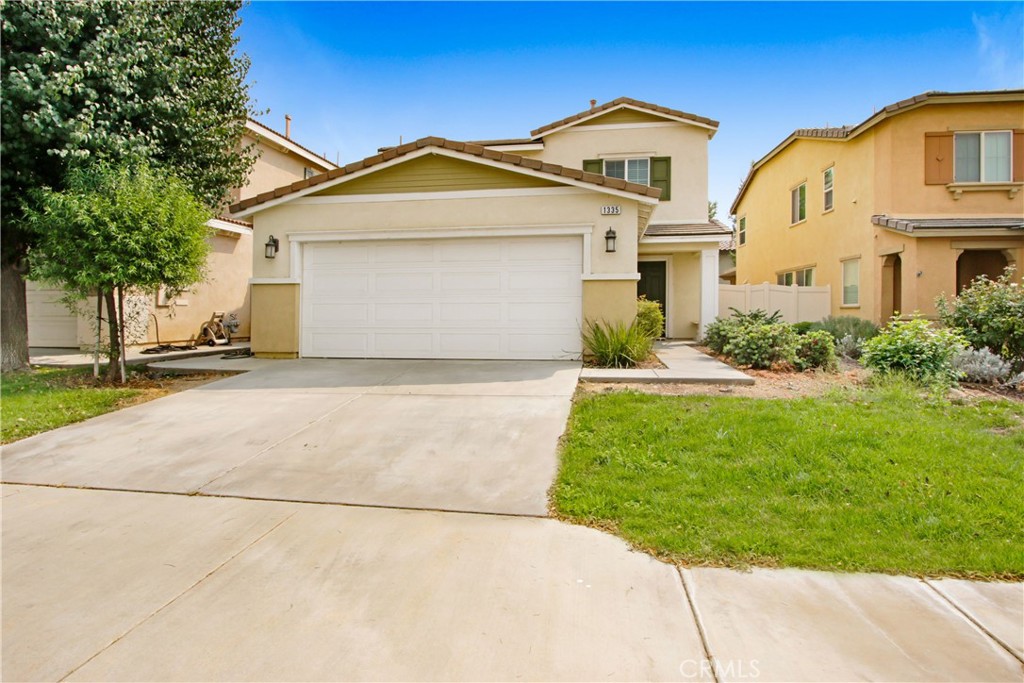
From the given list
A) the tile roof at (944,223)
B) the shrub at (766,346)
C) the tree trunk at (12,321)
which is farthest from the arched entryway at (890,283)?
the tree trunk at (12,321)

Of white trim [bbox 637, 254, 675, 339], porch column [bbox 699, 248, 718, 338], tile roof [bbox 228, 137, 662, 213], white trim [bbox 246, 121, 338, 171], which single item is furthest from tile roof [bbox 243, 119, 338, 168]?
porch column [bbox 699, 248, 718, 338]

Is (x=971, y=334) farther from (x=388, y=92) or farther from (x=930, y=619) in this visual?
(x=388, y=92)

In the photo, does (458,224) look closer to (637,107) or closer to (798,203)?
(637,107)

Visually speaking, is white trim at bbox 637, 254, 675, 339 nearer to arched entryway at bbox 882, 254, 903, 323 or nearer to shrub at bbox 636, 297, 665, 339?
shrub at bbox 636, 297, 665, 339

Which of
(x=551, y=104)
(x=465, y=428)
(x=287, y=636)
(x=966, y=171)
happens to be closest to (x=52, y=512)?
(x=287, y=636)

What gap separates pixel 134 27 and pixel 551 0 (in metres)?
7.42

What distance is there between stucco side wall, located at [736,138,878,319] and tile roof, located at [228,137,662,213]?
9.14 metres

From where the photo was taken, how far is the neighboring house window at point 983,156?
13.8 m

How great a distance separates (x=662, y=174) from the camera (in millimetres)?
14867

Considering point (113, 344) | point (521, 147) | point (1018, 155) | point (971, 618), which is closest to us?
point (971, 618)

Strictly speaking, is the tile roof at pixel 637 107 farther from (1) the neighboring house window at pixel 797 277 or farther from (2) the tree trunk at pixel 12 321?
(2) the tree trunk at pixel 12 321

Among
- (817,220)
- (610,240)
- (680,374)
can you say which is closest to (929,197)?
(817,220)

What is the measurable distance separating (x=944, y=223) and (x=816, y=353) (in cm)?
819

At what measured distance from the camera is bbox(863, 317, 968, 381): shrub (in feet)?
24.6
